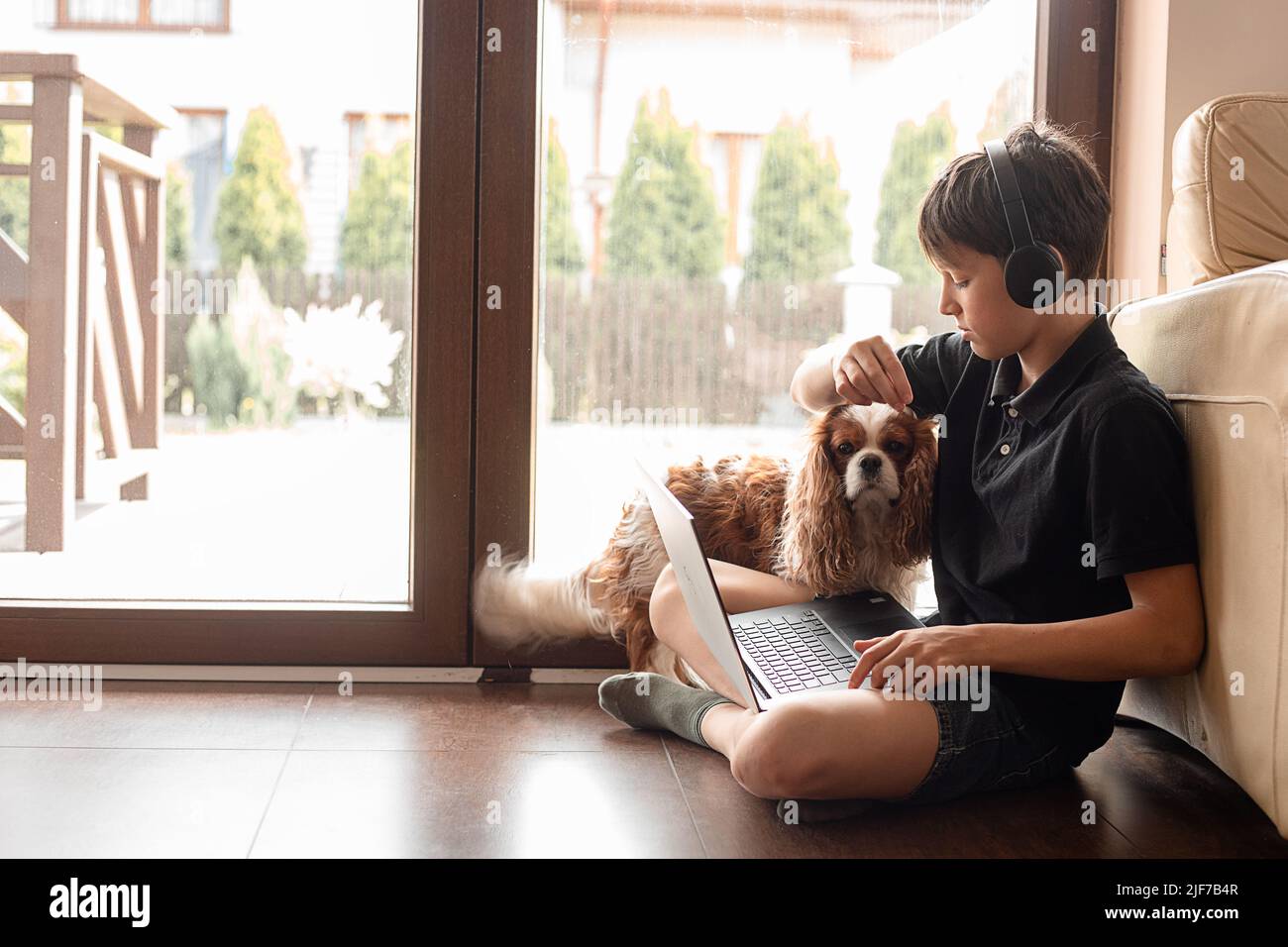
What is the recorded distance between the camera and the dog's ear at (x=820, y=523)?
1.74 meters

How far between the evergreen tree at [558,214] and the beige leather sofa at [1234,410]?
98 cm

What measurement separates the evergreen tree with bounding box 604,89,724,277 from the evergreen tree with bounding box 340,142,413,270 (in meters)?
0.38

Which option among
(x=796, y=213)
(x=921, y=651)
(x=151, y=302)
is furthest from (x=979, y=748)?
(x=151, y=302)

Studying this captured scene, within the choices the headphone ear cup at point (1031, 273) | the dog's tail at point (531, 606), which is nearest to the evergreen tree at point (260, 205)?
the dog's tail at point (531, 606)

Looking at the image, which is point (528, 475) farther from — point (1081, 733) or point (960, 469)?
point (1081, 733)

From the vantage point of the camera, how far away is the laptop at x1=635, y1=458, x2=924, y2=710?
1449 millimetres

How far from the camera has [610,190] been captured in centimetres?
220

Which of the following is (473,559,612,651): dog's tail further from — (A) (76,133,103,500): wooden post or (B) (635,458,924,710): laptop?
(A) (76,133,103,500): wooden post

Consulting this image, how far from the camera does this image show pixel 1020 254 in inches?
57.6

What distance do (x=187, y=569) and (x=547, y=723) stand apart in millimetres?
785

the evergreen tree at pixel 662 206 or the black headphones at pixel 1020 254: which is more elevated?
the evergreen tree at pixel 662 206

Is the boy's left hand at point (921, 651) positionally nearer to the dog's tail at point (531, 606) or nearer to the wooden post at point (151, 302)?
the dog's tail at point (531, 606)
